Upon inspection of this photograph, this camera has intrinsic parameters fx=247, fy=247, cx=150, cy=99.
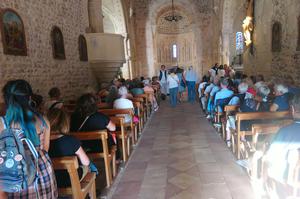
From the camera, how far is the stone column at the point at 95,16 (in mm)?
9281

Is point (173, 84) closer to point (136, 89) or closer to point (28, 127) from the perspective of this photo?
point (136, 89)

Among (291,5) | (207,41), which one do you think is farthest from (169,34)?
(291,5)

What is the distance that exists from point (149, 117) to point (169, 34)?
15.5 metres

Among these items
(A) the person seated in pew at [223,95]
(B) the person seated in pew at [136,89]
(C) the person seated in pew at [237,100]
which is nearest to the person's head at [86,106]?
(C) the person seated in pew at [237,100]

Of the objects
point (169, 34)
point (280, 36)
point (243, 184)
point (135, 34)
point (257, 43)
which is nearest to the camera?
point (243, 184)

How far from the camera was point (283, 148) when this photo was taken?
7.16ft

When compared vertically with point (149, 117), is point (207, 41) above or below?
above

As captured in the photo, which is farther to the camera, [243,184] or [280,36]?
[280,36]

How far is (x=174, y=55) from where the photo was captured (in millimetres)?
22453

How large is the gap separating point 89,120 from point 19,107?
1631 mm

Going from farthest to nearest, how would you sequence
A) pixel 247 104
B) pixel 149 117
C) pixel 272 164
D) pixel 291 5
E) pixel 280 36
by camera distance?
pixel 149 117 < pixel 280 36 < pixel 291 5 < pixel 247 104 < pixel 272 164

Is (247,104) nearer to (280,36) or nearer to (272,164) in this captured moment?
(272,164)

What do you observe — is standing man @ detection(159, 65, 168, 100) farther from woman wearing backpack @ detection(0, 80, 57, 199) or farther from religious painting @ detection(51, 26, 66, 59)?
woman wearing backpack @ detection(0, 80, 57, 199)

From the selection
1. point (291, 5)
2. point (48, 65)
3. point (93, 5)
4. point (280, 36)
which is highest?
point (93, 5)
